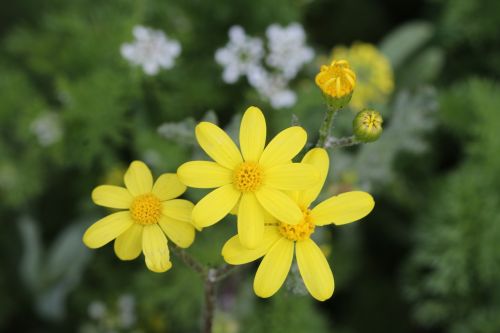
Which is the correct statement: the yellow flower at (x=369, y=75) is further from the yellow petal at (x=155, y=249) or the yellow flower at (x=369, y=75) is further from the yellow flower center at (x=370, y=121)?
the yellow petal at (x=155, y=249)

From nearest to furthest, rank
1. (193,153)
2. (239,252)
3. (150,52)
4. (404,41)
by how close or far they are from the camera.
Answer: (239,252)
(193,153)
(150,52)
(404,41)

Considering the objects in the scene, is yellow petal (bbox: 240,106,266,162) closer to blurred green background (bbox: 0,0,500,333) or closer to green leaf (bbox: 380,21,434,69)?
blurred green background (bbox: 0,0,500,333)

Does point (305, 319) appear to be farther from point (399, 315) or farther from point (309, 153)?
point (309, 153)

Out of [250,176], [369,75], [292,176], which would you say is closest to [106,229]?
[250,176]

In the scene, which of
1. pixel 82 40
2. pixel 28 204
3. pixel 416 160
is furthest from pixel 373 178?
pixel 28 204

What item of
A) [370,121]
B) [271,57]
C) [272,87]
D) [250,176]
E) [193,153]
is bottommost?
[250,176]

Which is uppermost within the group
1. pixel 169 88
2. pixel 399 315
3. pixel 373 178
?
pixel 169 88

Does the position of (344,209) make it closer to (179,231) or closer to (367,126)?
(367,126)
